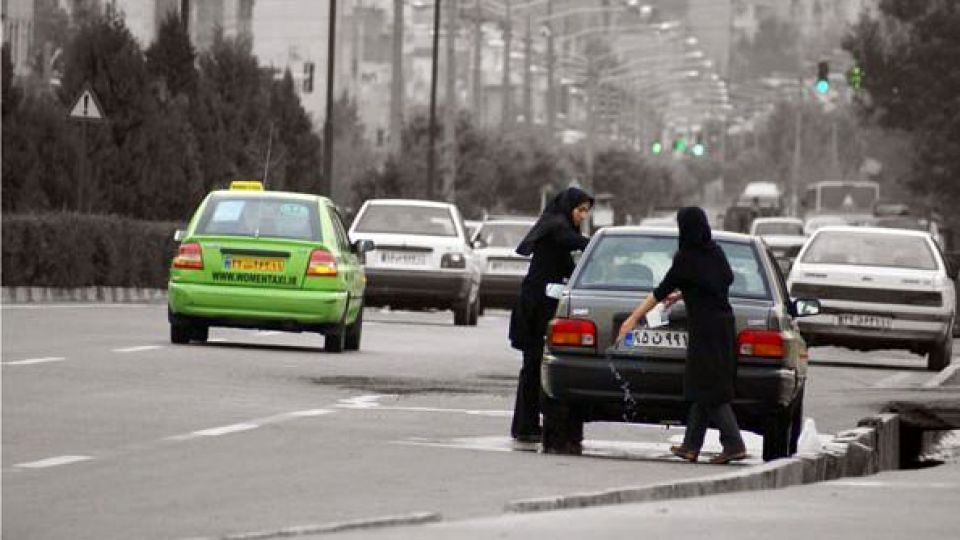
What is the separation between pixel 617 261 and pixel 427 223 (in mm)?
23059

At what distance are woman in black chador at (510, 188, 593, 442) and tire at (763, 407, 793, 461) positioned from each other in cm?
163

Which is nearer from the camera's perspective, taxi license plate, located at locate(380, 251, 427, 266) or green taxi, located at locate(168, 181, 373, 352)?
green taxi, located at locate(168, 181, 373, 352)

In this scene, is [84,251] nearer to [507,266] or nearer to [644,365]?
[507,266]

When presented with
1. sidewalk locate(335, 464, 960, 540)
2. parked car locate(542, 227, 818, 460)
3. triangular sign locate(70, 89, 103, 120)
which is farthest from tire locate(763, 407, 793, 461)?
→ triangular sign locate(70, 89, 103, 120)

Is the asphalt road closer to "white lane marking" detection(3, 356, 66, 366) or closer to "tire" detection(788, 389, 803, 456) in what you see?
"white lane marking" detection(3, 356, 66, 366)

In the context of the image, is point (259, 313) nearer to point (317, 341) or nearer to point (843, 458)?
point (317, 341)

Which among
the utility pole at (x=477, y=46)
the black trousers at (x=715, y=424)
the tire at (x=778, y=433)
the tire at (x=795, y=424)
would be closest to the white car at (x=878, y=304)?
the tire at (x=795, y=424)

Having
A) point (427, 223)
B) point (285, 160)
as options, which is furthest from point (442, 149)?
point (427, 223)

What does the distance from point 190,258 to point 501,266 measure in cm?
2012

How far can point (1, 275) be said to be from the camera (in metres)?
40.8

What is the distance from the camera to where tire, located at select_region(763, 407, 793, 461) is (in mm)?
17562

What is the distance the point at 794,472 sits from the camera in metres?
16.3

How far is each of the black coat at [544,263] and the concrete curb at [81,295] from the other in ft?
70.3

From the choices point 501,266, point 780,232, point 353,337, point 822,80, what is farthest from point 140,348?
point 822,80
